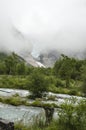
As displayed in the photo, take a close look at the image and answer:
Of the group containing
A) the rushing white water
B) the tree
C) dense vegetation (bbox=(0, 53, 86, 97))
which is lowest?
the rushing white water

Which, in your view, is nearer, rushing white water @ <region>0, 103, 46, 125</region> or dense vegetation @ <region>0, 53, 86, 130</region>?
dense vegetation @ <region>0, 53, 86, 130</region>

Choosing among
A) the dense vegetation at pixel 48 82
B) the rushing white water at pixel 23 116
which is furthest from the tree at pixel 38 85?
the rushing white water at pixel 23 116

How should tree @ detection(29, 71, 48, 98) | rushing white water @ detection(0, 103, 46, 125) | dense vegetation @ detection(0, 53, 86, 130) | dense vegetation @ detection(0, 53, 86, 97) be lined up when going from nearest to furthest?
1. dense vegetation @ detection(0, 53, 86, 130)
2. rushing white water @ detection(0, 103, 46, 125)
3. tree @ detection(29, 71, 48, 98)
4. dense vegetation @ detection(0, 53, 86, 97)

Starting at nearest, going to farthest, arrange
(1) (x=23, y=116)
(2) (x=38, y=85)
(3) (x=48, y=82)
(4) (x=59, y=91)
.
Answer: (1) (x=23, y=116) < (2) (x=38, y=85) < (3) (x=48, y=82) < (4) (x=59, y=91)

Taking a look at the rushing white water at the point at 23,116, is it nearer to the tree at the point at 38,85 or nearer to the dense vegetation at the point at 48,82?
the tree at the point at 38,85

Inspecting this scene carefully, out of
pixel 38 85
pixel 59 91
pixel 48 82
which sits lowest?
pixel 38 85

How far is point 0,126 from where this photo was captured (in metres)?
24.2

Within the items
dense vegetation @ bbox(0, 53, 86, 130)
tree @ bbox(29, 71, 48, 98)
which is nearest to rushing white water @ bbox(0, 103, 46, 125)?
dense vegetation @ bbox(0, 53, 86, 130)

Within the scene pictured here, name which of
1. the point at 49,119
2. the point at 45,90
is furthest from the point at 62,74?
the point at 49,119

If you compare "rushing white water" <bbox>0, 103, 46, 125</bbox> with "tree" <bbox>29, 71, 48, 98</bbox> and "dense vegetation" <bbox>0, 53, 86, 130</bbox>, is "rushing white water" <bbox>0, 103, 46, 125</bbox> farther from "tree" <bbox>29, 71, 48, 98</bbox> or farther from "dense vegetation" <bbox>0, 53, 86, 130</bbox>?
"tree" <bbox>29, 71, 48, 98</bbox>

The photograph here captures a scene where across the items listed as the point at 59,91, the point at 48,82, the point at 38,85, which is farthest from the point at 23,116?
the point at 59,91

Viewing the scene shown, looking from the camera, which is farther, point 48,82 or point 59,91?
point 59,91

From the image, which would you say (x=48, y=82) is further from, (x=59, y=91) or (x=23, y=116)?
(x=23, y=116)

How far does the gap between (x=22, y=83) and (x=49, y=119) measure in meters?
99.1
